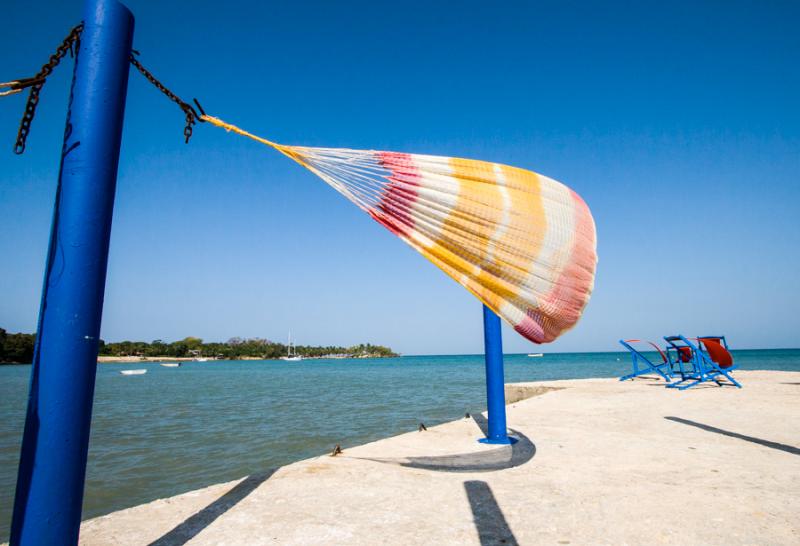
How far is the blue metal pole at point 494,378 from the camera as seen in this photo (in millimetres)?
6129

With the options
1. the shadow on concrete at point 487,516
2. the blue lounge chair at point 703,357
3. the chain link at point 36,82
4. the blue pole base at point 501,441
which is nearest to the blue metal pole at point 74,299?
the chain link at point 36,82

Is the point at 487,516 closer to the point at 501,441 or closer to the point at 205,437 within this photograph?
the point at 501,441

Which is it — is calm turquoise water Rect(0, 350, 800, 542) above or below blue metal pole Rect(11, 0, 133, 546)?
below

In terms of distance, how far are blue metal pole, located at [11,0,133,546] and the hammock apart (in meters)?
0.87

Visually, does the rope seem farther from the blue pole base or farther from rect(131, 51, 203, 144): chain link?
the blue pole base

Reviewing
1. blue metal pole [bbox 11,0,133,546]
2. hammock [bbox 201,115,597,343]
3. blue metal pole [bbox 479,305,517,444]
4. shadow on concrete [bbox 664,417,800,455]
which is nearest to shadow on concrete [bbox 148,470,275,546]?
blue metal pole [bbox 11,0,133,546]

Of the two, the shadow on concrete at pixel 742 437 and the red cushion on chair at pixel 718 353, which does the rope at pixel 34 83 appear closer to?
the shadow on concrete at pixel 742 437

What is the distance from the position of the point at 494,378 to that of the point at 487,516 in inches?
110

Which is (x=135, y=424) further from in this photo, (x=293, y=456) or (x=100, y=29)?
(x=100, y=29)

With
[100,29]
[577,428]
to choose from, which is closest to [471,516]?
[100,29]

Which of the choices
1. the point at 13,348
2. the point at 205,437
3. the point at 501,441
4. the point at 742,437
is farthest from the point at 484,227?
the point at 13,348

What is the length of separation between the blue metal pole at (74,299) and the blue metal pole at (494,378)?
4.75 m

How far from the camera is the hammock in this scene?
2.91m

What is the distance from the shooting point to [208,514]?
12.0ft
